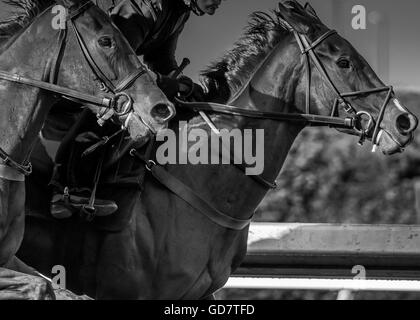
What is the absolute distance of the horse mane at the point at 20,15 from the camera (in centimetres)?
580

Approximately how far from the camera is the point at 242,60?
6836 mm

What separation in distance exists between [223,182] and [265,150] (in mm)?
256

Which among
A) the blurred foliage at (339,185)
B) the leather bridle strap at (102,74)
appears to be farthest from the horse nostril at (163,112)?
the blurred foliage at (339,185)

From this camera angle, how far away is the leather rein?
6477 millimetres

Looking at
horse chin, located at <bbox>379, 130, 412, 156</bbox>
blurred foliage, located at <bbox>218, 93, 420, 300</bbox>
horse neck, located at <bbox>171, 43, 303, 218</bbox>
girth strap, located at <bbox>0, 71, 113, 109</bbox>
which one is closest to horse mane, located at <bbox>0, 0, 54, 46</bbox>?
girth strap, located at <bbox>0, 71, 113, 109</bbox>

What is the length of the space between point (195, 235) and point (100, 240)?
454 millimetres

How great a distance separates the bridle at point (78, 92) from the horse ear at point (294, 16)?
1.35 metres

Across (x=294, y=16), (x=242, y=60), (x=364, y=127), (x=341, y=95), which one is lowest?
(x=364, y=127)

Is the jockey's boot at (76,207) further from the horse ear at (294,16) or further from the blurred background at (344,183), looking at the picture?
the blurred background at (344,183)

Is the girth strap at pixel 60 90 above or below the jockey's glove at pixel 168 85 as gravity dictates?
above

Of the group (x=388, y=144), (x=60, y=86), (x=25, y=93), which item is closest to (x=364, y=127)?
(x=388, y=144)

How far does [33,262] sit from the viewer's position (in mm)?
6262

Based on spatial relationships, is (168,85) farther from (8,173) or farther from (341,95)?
(8,173)
